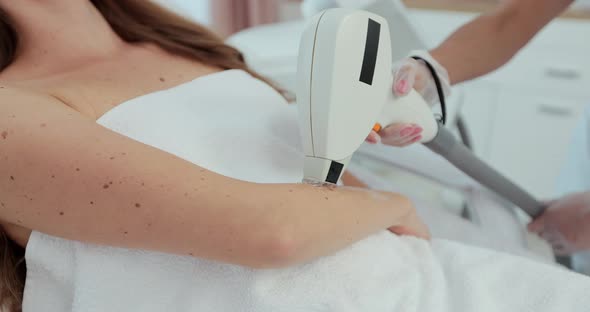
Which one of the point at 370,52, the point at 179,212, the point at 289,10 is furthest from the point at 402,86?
the point at 289,10

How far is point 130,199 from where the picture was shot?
0.61 metres

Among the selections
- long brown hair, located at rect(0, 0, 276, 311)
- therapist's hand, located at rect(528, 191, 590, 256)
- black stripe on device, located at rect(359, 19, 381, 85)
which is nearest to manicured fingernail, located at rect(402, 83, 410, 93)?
black stripe on device, located at rect(359, 19, 381, 85)

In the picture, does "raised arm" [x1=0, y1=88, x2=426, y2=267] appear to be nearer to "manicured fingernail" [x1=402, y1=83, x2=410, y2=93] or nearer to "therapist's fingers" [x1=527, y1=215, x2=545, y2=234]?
"manicured fingernail" [x1=402, y1=83, x2=410, y2=93]

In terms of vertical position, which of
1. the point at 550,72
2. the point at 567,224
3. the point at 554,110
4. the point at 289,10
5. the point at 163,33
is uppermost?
the point at 163,33

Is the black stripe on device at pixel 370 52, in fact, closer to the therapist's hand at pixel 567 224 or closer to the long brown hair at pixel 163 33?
the long brown hair at pixel 163 33

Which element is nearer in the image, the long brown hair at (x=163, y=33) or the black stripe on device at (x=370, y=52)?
the black stripe on device at (x=370, y=52)

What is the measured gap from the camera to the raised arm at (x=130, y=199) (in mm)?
608

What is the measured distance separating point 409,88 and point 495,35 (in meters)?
0.44

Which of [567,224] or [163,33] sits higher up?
[163,33]

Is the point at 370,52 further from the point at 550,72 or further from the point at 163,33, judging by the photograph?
the point at 550,72

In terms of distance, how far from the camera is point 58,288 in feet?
2.44

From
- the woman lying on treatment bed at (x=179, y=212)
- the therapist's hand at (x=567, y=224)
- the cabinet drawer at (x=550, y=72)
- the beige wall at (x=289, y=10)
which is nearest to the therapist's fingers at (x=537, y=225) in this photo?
the therapist's hand at (x=567, y=224)

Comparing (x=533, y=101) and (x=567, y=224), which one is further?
(x=533, y=101)

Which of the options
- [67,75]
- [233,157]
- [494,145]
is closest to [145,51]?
[67,75]
